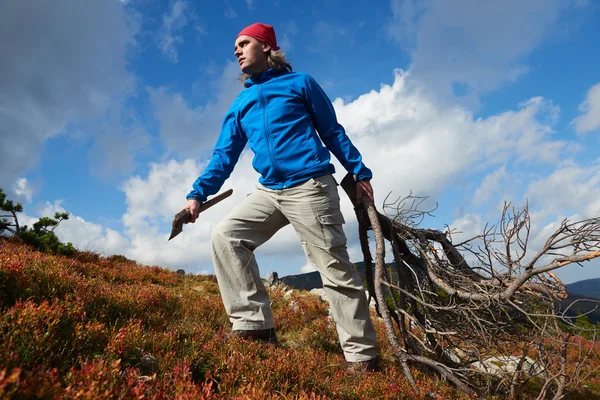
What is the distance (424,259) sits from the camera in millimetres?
4395

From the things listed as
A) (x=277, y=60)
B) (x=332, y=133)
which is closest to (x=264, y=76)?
(x=277, y=60)

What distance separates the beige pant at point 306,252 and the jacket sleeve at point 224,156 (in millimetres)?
497

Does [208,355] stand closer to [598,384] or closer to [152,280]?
[152,280]

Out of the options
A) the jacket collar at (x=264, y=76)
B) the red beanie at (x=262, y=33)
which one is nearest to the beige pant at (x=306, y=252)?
the jacket collar at (x=264, y=76)

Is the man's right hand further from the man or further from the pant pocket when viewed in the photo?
the pant pocket

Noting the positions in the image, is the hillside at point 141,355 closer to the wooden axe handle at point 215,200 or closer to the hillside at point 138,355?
the hillside at point 138,355

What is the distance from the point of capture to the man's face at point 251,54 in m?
4.36

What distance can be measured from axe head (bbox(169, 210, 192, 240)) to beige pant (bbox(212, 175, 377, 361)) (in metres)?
0.36

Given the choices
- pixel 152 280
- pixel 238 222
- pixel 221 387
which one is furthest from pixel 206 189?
pixel 152 280

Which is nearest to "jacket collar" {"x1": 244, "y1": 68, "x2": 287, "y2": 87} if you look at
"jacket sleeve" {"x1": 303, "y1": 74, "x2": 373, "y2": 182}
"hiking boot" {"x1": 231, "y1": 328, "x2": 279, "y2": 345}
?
"jacket sleeve" {"x1": 303, "y1": 74, "x2": 373, "y2": 182}

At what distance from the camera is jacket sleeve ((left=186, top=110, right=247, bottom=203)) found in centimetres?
442

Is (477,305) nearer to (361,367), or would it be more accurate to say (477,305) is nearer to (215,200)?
(361,367)

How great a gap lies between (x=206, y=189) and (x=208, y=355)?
1.91 m

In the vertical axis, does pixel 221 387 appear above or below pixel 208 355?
below
